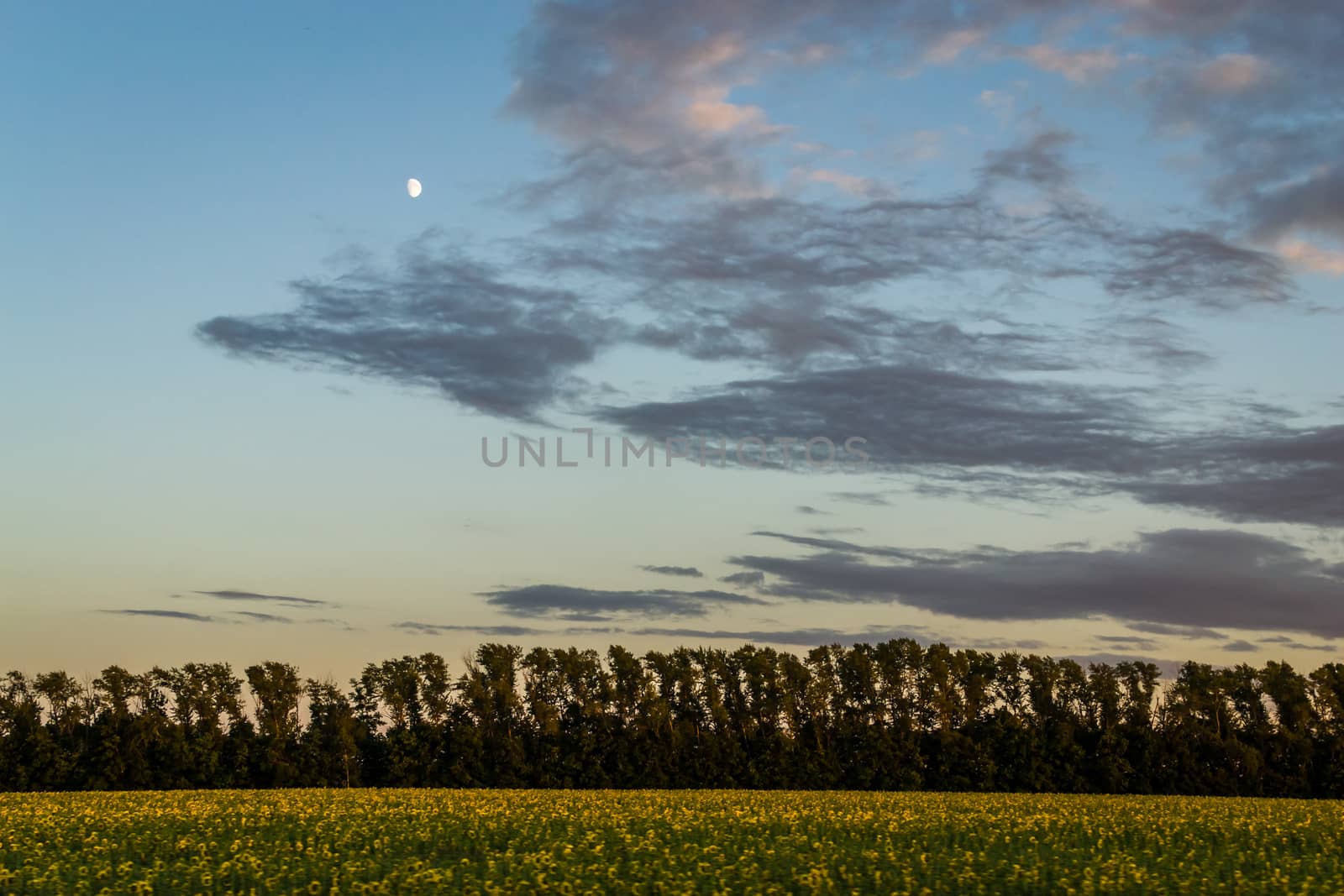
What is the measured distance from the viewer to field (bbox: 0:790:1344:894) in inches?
1132

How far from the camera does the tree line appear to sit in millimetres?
84688

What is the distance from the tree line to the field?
106ft

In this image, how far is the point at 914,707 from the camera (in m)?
95.9

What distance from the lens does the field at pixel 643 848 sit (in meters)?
28.8

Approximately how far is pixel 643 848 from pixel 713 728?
6080 centimetres

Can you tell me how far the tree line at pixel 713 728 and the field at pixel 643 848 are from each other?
3220 cm

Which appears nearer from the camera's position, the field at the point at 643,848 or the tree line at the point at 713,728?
the field at the point at 643,848

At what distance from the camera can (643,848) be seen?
33.9 meters

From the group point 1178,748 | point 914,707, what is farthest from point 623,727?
point 1178,748

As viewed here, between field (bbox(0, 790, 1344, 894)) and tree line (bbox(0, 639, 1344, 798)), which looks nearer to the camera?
field (bbox(0, 790, 1344, 894))

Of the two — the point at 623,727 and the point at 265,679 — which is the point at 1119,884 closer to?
the point at 623,727

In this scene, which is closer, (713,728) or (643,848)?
(643,848)

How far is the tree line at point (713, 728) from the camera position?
8469 cm

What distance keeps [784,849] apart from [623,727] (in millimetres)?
59207
